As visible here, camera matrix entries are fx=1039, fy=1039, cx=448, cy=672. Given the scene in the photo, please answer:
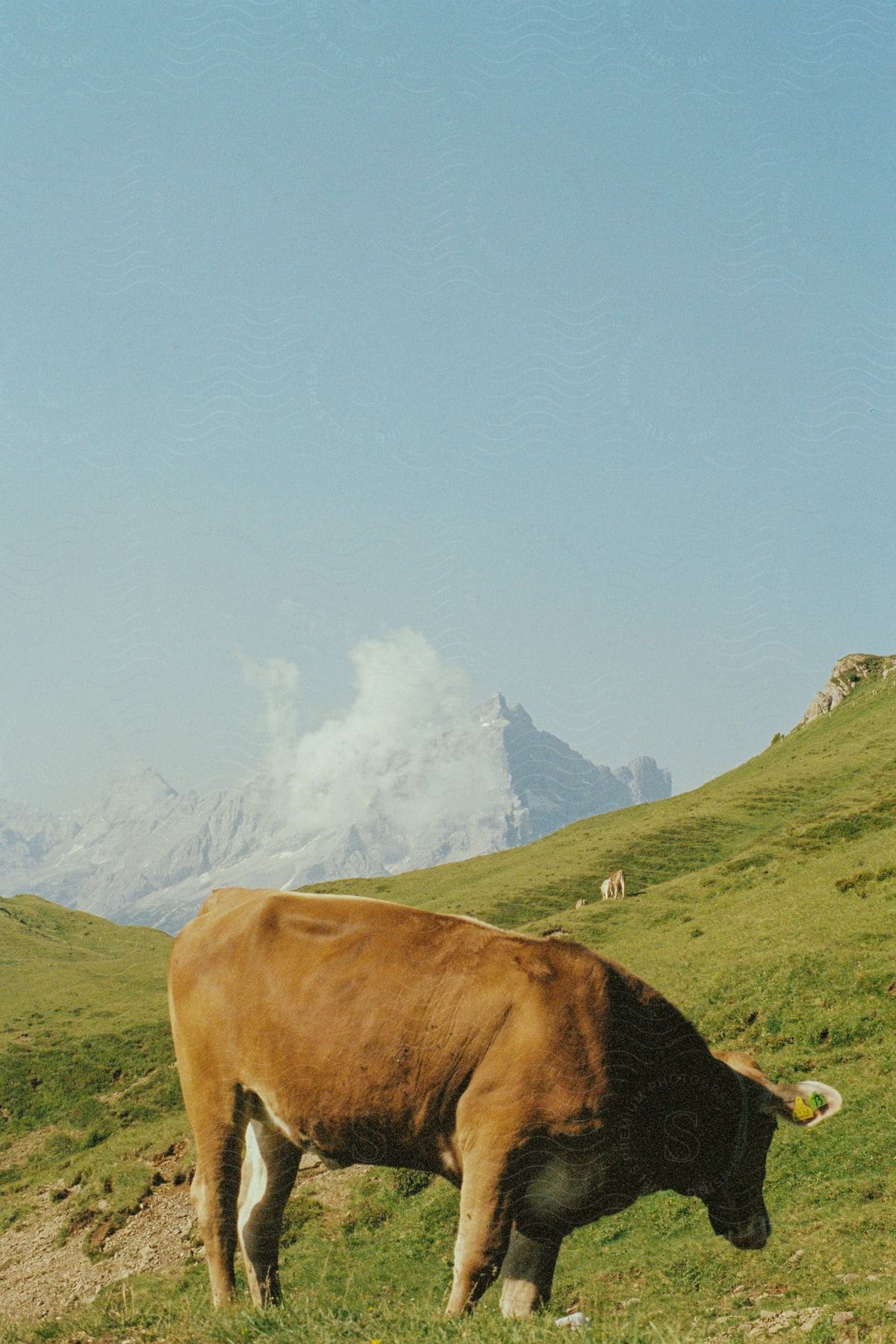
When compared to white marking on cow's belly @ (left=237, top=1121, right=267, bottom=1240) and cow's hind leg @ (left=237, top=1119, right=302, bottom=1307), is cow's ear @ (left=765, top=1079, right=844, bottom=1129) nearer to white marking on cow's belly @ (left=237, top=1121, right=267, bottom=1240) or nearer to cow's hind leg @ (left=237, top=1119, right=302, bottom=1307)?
cow's hind leg @ (left=237, top=1119, right=302, bottom=1307)

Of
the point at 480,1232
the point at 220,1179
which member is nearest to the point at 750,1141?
the point at 480,1232

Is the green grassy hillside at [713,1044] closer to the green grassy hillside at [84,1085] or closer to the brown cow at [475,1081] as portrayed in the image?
the green grassy hillside at [84,1085]

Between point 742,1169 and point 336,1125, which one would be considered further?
point 742,1169

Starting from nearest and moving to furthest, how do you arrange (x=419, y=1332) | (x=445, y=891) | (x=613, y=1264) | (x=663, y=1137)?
(x=419, y=1332)
(x=663, y=1137)
(x=613, y=1264)
(x=445, y=891)

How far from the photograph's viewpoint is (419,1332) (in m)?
7.19

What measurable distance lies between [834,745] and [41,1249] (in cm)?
6864

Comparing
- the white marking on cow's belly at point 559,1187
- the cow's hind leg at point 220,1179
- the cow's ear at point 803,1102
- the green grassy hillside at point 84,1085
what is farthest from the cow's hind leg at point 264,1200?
the green grassy hillside at point 84,1085

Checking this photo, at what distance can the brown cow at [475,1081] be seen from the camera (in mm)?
7695

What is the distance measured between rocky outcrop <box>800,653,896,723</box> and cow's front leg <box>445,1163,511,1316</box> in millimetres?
94677

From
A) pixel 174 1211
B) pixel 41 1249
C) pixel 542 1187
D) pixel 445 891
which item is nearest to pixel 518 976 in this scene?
pixel 542 1187

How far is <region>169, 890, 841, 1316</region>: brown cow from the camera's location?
7.70m

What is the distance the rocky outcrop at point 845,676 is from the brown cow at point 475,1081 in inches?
3669

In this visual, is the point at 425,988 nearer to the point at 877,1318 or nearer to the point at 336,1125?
the point at 336,1125

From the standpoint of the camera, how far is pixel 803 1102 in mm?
8547
